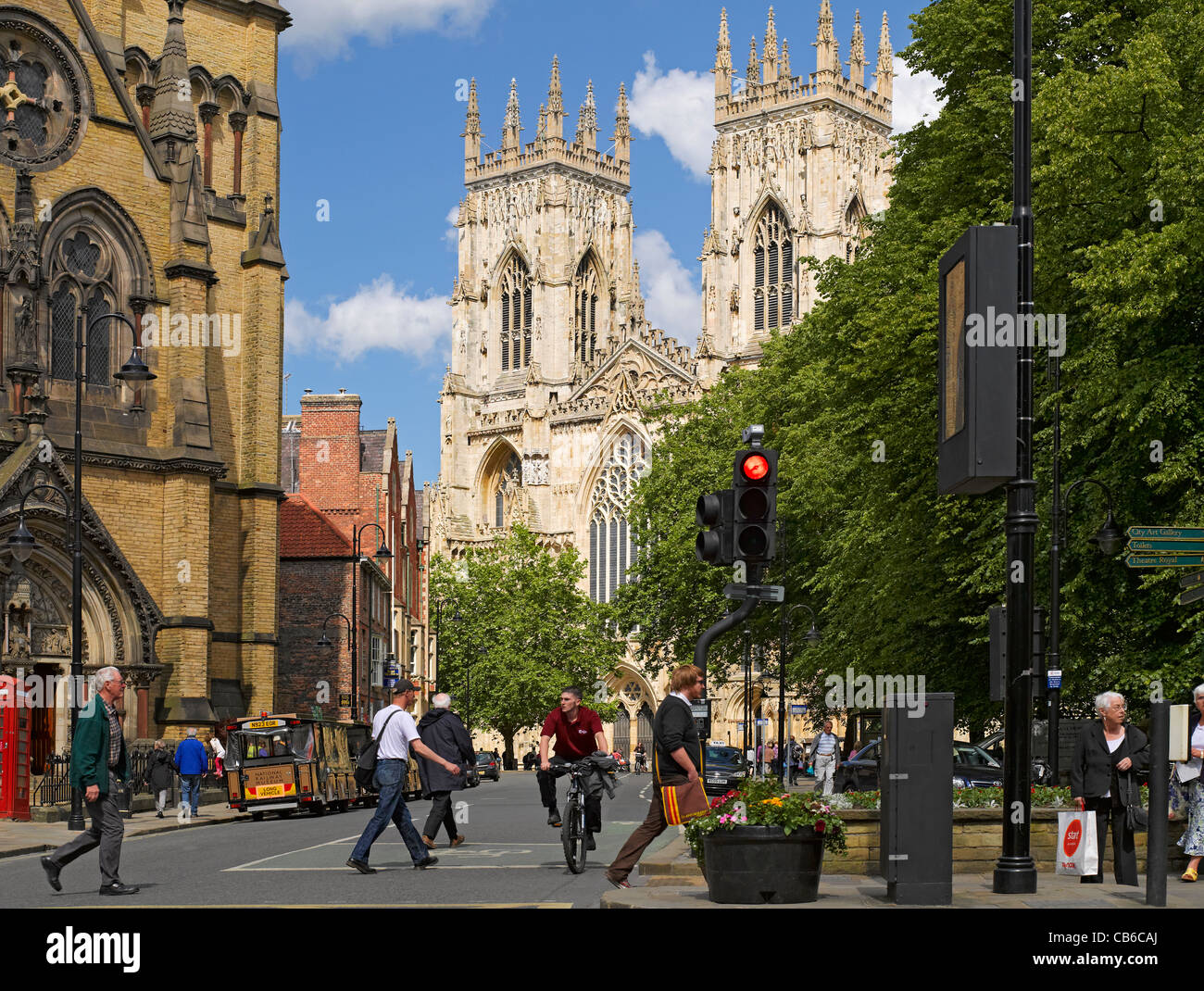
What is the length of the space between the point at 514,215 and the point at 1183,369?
90059mm

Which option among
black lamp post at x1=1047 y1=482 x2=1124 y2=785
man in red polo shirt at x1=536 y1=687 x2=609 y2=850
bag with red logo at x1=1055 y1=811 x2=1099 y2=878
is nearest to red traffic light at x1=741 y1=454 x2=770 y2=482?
bag with red logo at x1=1055 y1=811 x2=1099 y2=878

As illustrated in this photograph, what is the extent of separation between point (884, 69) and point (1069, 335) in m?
78.9

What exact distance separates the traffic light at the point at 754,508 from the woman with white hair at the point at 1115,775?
308 centimetres

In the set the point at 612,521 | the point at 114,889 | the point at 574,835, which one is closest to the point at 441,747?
the point at 574,835

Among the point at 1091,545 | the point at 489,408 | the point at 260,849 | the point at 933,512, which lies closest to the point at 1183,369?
the point at 1091,545

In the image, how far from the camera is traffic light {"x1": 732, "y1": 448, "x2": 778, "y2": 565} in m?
13.5

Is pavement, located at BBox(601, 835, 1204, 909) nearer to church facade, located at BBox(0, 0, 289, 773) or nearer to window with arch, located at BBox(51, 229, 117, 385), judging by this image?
A: church facade, located at BBox(0, 0, 289, 773)

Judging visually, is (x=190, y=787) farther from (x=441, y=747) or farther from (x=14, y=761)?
(x=441, y=747)

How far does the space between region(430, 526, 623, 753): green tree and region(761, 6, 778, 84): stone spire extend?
2949cm

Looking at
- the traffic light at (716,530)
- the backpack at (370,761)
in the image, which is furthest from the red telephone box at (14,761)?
the traffic light at (716,530)

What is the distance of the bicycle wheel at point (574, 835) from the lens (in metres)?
15.9

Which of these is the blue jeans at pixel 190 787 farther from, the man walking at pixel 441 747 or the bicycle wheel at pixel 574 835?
the bicycle wheel at pixel 574 835

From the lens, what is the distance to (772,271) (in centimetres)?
9375
